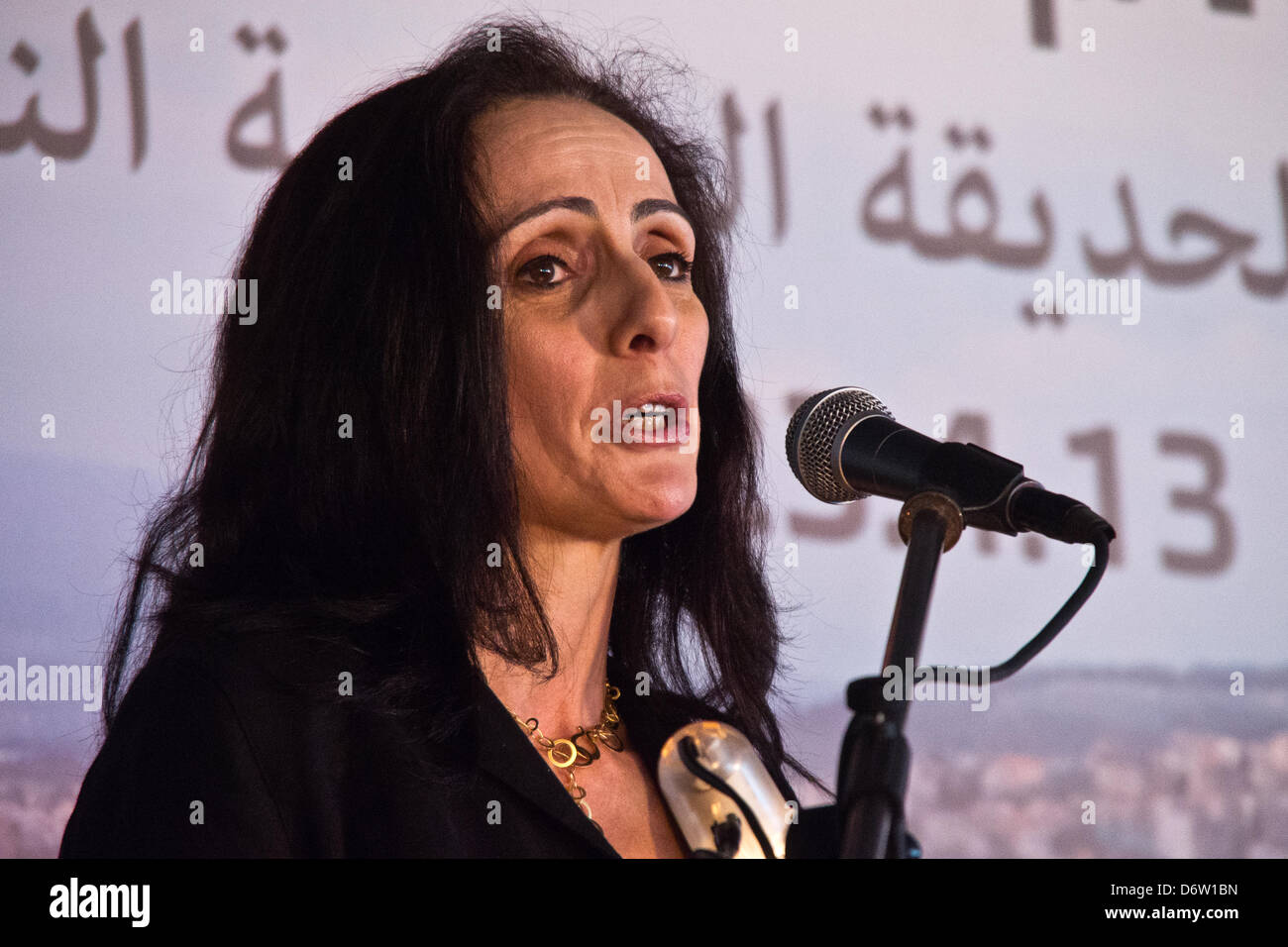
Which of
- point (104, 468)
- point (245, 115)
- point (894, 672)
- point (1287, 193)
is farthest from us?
point (1287, 193)

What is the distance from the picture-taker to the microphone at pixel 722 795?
93 cm

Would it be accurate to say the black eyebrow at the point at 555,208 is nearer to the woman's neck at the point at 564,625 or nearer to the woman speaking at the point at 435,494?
the woman speaking at the point at 435,494

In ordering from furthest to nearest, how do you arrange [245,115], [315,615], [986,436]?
[986,436], [245,115], [315,615]

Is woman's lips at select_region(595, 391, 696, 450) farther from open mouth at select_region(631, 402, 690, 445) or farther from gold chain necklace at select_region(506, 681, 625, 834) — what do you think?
gold chain necklace at select_region(506, 681, 625, 834)

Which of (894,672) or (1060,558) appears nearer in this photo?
(894,672)

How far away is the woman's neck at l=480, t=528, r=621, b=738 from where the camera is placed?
141 centimetres

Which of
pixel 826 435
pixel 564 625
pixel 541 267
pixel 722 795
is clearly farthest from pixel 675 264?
pixel 722 795

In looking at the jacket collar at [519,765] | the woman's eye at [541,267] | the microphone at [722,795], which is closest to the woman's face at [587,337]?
the woman's eye at [541,267]

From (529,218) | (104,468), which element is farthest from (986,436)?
(104,468)

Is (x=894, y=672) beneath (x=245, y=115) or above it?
beneath
